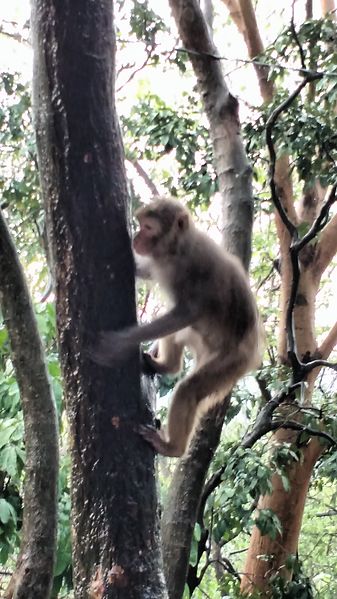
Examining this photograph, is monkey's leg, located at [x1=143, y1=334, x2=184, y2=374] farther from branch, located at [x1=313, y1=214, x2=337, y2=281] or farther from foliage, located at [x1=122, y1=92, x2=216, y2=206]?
branch, located at [x1=313, y1=214, x2=337, y2=281]

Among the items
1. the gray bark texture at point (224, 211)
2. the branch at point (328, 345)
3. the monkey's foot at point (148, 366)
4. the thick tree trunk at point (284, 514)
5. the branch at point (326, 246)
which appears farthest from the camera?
the branch at point (326, 246)

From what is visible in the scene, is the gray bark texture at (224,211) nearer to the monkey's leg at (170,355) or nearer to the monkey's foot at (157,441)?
the monkey's leg at (170,355)

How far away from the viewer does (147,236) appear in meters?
2.42

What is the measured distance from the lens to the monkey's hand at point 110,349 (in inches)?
65.0

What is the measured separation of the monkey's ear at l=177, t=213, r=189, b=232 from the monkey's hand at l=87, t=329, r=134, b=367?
0.87 metres

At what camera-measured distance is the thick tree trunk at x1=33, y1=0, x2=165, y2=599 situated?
5.42 ft

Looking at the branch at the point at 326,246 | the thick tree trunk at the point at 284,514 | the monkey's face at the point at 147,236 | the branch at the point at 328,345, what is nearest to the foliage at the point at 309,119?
the monkey's face at the point at 147,236

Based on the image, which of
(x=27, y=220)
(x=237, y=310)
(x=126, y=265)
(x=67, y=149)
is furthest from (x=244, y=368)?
(x=27, y=220)

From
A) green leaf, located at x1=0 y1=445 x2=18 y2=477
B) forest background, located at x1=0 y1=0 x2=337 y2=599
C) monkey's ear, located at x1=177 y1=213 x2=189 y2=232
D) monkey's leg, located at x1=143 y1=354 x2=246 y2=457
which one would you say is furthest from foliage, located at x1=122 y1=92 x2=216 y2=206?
green leaf, located at x1=0 y1=445 x2=18 y2=477

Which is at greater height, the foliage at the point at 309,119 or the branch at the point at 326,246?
the branch at the point at 326,246

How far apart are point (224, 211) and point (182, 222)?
541 millimetres

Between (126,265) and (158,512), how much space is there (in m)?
0.61

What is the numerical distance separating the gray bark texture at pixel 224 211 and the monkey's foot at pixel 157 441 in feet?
1.98

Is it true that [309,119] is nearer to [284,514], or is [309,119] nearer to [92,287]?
[92,287]
